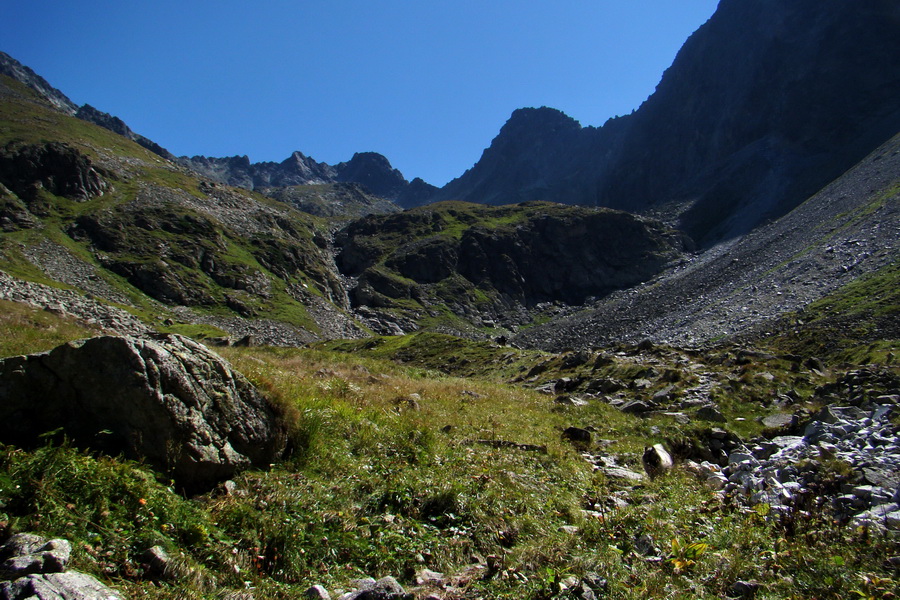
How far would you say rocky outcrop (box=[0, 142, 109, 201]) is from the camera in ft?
285

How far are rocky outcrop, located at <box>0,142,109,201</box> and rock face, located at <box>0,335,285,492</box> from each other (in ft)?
352

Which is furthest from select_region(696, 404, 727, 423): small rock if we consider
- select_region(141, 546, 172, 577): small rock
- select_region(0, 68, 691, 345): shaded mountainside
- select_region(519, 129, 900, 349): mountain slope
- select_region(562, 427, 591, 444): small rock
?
select_region(0, 68, 691, 345): shaded mountainside

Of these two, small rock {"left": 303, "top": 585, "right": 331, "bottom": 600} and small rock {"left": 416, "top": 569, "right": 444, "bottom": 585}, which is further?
small rock {"left": 416, "top": 569, "right": 444, "bottom": 585}

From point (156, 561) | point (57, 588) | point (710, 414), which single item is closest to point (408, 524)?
point (156, 561)

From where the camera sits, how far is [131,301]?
7094 centimetres

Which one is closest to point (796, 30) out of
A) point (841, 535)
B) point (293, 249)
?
point (293, 249)

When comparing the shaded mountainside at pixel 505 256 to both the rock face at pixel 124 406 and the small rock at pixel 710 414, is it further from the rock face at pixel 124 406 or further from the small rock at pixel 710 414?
the rock face at pixel 124 406

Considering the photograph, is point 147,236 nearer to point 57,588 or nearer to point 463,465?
point 463,465

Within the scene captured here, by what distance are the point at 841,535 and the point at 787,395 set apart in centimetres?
1338

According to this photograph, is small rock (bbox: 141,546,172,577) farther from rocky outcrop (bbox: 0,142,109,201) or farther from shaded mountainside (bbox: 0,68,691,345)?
rocky outcrop (bbox: 0,142,109,201)

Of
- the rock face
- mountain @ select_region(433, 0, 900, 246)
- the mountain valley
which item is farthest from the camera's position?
mountain @ select_region(433, 0, 900, 246)

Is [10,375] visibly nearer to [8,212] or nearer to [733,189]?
[8,212]

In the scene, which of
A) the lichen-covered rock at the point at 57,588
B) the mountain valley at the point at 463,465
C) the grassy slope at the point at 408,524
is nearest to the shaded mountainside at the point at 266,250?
the mountain valley at the point at 463,465

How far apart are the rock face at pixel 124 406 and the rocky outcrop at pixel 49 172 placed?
10734cm
